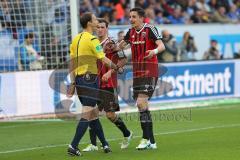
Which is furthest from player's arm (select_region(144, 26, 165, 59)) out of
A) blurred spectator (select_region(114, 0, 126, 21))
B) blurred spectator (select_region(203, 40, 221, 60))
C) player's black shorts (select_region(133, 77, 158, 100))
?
blurred spectator (select_region(203, 40, 221, 60))

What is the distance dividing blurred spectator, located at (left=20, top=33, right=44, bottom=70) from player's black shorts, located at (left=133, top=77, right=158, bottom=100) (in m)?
6.68

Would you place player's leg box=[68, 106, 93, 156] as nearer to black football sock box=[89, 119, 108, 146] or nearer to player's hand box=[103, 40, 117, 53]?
black football sock box=[89, 119, 108, 146]

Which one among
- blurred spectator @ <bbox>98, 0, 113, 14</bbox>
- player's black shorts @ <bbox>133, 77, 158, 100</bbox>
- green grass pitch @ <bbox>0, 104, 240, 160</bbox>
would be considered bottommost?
green grass pitch @ <bbox>0, 104, 240, 160</bbox>

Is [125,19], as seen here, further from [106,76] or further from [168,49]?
[106,76]

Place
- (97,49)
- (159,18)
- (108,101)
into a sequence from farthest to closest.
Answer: (159,18)
(108,101)
(97,49)

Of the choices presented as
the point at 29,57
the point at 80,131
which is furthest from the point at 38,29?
the point at 80,131

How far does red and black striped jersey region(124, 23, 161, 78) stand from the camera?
36.6ft

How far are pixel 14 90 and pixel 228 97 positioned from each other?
715 centimetres

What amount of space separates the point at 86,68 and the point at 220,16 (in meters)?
16.0

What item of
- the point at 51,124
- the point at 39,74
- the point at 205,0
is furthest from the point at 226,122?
the point at 205,0

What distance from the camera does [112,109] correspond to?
11508 mm

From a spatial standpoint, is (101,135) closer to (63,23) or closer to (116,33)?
(63,23)

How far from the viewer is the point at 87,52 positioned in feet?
33.7

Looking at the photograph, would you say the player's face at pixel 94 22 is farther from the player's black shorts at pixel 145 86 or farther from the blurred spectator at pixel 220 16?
the blurred spectator at pixel 220 16
